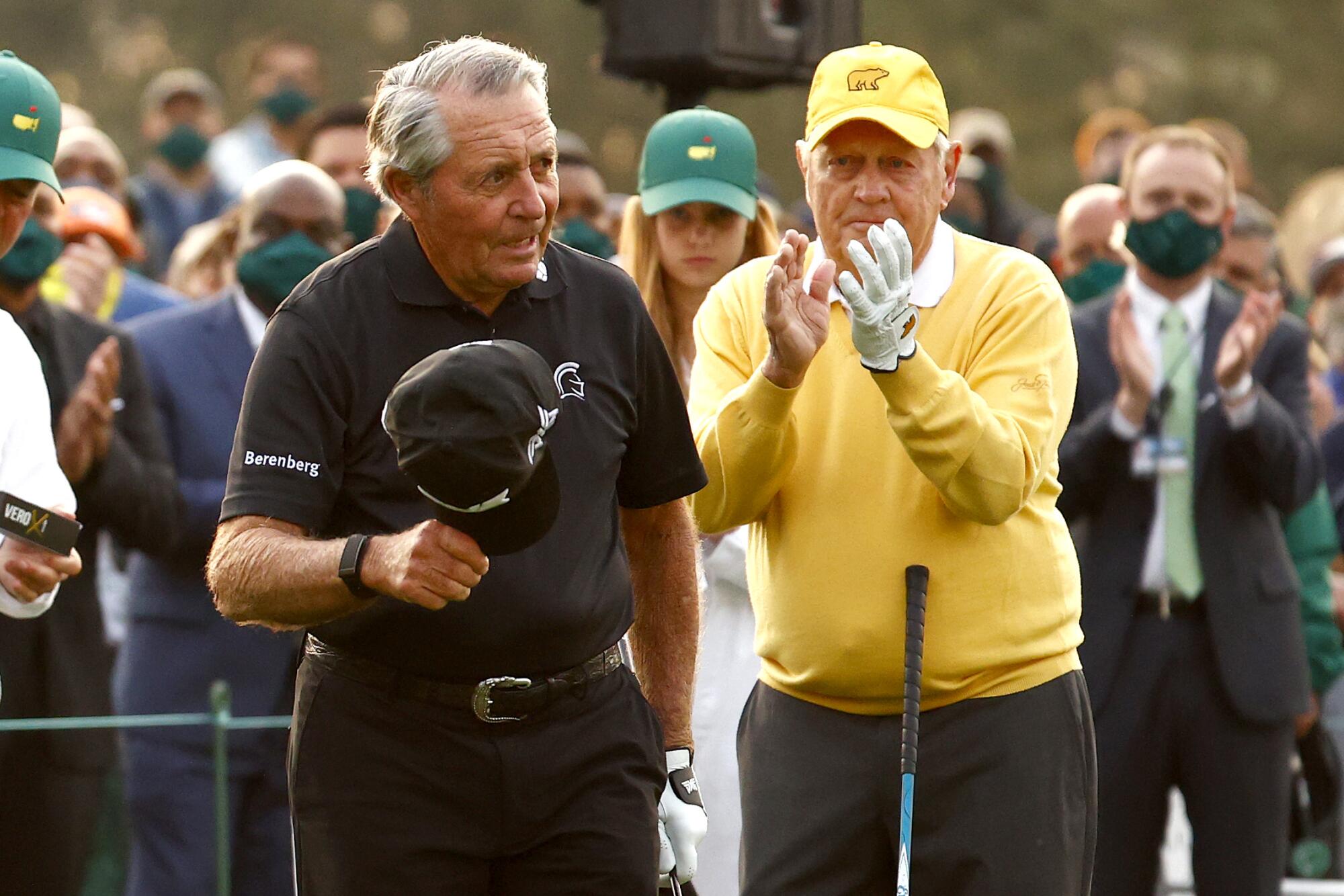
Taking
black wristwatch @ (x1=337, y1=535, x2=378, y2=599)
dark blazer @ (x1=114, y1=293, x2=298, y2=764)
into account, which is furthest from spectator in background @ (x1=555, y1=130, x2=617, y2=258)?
black wristwatch @ (x1=337, y1=535, x2=378, y2=599)

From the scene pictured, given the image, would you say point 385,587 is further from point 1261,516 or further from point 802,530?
point 1261,516

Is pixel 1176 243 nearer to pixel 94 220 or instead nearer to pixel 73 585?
pixel 73 585

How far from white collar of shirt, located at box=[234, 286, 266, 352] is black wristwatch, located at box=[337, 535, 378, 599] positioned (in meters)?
3.48

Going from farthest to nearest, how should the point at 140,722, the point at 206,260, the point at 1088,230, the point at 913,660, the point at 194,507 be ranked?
1. the point at 206,260
2. the point at 1088,230
3. the point at 194,507
4. the point at 140,722
5. the point at 913,660

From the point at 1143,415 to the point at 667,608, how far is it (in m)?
2.55

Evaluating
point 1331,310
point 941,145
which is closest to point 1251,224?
point 1331,310

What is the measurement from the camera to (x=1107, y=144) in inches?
505

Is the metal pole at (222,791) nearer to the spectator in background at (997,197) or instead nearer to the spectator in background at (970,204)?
the spectator in background at (997,197)

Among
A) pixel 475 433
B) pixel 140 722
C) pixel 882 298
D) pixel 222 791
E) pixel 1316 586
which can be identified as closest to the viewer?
pixel 475 433

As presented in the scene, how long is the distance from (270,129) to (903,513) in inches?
350

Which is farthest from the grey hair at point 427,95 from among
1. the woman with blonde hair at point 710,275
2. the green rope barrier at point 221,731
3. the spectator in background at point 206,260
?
the spectator in background at point 206,260

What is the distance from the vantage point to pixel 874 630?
4.70 meters

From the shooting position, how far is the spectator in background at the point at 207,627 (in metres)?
6.77

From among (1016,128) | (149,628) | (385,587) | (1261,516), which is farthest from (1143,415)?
(1016,128)
